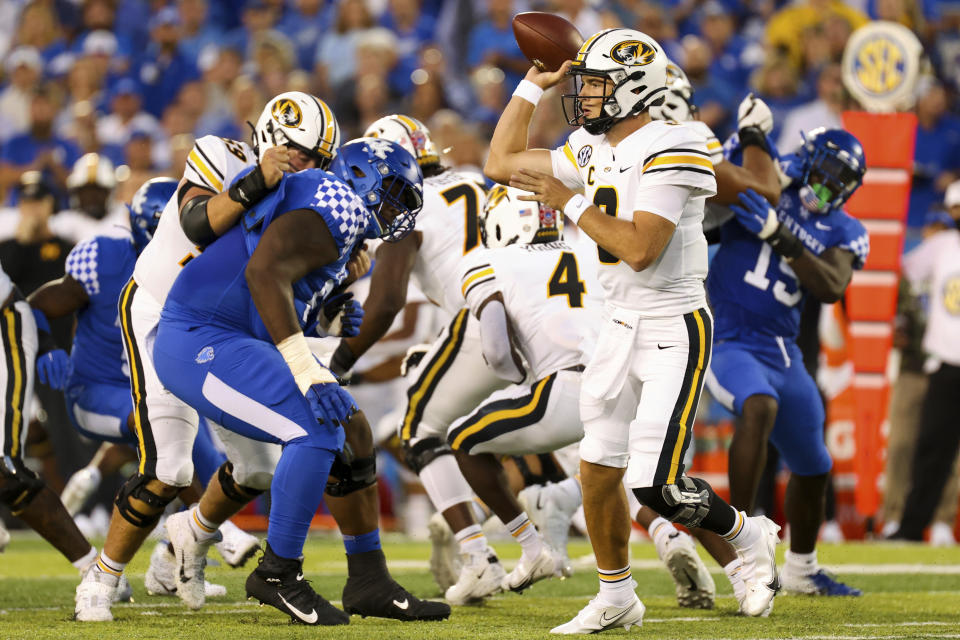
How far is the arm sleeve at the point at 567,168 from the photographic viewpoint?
4.99 metres

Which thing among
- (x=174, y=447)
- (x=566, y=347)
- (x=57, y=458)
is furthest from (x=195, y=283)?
(x=57, y=458)

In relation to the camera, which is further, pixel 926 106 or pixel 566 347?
pixel 926 106

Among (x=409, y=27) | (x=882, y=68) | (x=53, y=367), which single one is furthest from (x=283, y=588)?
(x=409, y=27)

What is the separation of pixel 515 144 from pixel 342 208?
0.83 meters

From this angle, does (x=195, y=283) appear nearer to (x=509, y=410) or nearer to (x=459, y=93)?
(x=509, y=410)

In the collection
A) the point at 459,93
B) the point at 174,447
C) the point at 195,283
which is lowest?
the point at 174,447

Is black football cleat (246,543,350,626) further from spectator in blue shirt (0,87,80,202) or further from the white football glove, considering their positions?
spectator in blue shirt (0,87,80,202)

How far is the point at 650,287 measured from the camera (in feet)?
15.5

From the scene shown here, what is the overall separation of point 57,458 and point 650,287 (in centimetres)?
573

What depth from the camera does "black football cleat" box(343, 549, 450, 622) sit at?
5000 mm

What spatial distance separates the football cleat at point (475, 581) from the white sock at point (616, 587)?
106 centimetres

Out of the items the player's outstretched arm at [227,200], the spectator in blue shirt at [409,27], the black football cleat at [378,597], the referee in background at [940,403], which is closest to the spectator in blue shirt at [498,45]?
the spectator in blue shirt at [409,27]

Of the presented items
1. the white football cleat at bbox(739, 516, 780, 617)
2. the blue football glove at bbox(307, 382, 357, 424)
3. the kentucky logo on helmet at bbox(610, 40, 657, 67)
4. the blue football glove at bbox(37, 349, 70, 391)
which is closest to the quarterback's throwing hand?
the kentucky logo on helmet at bbox(610, 40, 657, 67)

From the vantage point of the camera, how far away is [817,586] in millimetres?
6152
